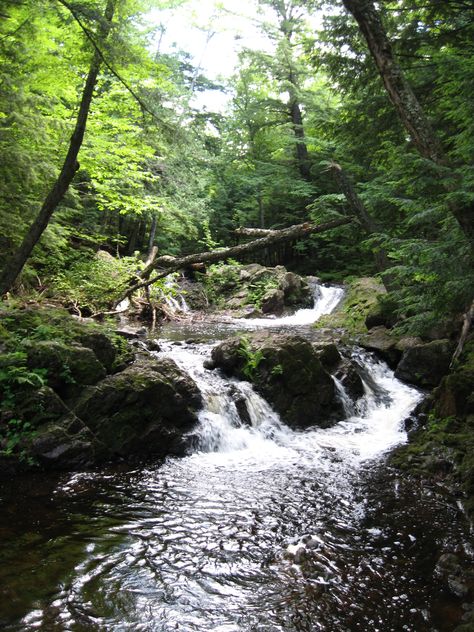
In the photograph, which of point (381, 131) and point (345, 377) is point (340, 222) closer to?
point (381, 131)

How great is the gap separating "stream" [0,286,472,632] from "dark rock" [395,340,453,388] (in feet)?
11.3

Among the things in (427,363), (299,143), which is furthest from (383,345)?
(299,143)

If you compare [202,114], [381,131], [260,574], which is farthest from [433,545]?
[202,114]

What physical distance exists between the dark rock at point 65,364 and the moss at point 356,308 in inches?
398

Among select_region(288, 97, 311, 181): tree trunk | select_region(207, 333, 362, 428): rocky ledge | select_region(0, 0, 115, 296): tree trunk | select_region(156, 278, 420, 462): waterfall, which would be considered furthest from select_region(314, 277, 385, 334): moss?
select_region(0, 0, 115, 296): tree trunk

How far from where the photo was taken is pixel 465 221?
568 cm

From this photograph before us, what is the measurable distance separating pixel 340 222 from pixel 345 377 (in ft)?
16.2

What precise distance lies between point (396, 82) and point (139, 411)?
6.55 meters

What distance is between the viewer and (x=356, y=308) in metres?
16.2

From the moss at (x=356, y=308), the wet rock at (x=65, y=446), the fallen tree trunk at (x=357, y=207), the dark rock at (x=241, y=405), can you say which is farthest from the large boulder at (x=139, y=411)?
the moss at (x=356, y=308)

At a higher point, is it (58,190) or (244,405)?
(58,190)

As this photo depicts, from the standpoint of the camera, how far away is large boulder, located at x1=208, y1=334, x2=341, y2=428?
8.38 meters

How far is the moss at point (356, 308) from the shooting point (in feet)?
48.9

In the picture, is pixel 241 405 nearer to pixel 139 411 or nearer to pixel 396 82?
pixel 139 411
